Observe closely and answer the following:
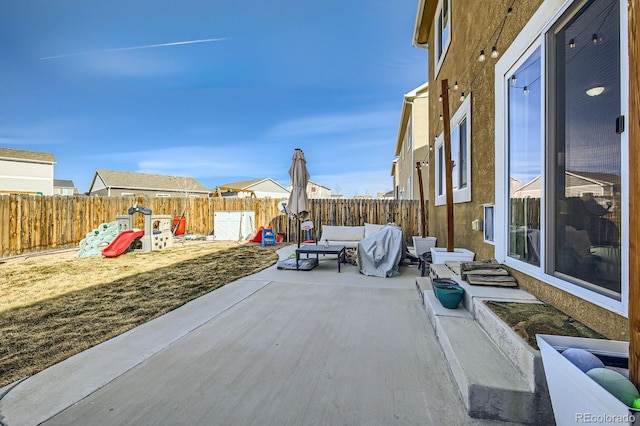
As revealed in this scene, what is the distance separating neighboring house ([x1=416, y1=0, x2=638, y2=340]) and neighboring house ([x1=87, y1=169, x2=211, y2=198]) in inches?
999

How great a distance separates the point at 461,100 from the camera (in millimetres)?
4828

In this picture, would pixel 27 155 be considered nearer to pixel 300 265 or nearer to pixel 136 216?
pixel 136 216

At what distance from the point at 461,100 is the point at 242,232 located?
9616mm

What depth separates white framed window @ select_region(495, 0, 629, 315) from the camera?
1.76 m

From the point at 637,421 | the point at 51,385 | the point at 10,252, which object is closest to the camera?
the point at 637,421

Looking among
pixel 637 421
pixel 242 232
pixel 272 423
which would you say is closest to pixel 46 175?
pixel 242 232

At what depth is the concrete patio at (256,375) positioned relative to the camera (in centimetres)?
171

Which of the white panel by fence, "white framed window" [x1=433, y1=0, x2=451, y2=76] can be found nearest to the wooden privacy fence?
the white panel by fence

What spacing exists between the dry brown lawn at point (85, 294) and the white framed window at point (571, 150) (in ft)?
13.4

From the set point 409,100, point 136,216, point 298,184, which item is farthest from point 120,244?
point 409,100

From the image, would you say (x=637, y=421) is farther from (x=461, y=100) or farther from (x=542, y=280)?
(x=461, y=100)

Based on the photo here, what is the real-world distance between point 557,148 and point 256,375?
295 cm

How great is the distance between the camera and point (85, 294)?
4.41m

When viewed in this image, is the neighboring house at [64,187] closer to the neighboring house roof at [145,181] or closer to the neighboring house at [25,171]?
the neighboring house roof at [145,181]
